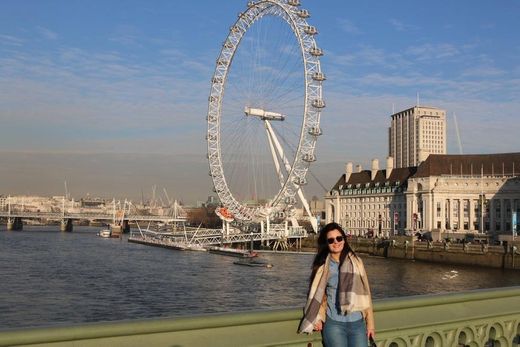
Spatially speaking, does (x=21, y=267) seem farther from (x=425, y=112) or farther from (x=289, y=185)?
(x=425, y=112)

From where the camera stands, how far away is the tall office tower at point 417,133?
167125 mm

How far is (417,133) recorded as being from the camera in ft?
552

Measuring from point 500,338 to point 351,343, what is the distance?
1.14 m

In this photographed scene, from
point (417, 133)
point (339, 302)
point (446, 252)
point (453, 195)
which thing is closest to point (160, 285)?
point (339, 302)

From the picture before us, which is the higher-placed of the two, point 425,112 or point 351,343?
point 425,112

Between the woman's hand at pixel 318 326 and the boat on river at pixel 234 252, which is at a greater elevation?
the woman's hand at pixel 318 326

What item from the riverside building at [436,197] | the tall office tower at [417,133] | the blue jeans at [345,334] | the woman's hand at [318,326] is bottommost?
the blue jeans at [345,334]

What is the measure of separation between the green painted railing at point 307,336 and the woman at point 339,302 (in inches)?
3.1

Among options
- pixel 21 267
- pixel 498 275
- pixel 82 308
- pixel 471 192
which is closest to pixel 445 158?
pixel 471 192

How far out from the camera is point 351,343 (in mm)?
3377

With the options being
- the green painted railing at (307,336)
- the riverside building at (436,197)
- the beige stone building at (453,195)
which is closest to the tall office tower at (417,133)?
the riverside building at (436,197)

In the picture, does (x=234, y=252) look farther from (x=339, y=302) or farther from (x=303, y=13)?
(x=339, y=302)

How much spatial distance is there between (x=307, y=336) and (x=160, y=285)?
31.0m

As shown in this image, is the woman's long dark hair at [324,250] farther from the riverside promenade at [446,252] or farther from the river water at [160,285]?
the riverside promenade at [446,252]
